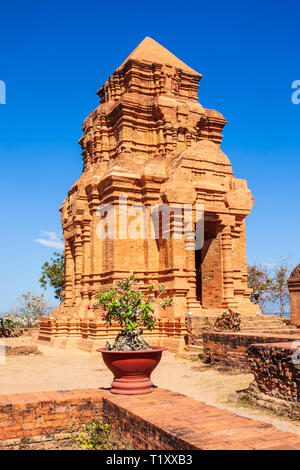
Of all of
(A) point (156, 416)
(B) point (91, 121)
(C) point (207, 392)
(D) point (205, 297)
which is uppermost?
(B) point (91, 121)

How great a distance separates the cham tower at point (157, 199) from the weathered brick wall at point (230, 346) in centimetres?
329

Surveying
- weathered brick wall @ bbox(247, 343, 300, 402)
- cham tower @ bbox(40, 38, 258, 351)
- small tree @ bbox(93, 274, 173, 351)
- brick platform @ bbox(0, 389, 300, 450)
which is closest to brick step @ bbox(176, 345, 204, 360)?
cham tower @ bbox(40, 38, 258, 351)

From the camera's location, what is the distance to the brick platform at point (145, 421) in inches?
164

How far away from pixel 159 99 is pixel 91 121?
13.3ft

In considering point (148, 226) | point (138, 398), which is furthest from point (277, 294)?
point (138, 398)

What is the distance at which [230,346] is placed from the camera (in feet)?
36.8

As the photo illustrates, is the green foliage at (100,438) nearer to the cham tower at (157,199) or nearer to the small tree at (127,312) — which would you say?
the small tree at (127,312)

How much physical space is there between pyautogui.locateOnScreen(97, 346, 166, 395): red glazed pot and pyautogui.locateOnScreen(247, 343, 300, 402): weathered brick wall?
1.97 m

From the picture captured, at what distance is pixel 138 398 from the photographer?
6.09m

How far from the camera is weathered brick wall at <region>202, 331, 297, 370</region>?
10.4 meters

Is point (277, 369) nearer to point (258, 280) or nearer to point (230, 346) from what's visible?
point (230, 346)

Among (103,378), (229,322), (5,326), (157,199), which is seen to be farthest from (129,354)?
(5,326)
